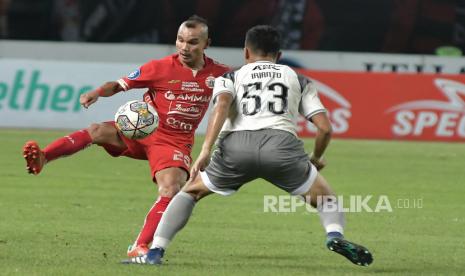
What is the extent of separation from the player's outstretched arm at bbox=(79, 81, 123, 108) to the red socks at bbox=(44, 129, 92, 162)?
1.37ft

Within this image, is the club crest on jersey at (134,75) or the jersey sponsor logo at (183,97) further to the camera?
the jersey sponsor logo at (183,97)

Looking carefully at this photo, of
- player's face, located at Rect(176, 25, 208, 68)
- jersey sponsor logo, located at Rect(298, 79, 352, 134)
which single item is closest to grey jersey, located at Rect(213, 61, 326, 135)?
player's face, located at Rect(176, 25, 208, 68)

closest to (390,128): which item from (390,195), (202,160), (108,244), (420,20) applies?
(420,20)

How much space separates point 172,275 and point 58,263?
3.27 feet

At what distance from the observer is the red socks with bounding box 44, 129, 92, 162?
9.44 metres

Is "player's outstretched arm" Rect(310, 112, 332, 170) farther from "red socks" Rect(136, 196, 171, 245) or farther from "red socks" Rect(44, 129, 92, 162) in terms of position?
"red socks" Rect(44, 129, 92, 162)

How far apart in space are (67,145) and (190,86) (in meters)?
1.09

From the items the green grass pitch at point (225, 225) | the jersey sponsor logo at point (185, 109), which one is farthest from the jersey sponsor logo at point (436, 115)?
the jersey sponsor logo at point (185, 109)

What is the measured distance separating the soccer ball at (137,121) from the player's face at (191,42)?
1.73ft

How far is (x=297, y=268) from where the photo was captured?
8.83m

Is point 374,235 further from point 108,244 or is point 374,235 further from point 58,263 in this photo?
point 58,263

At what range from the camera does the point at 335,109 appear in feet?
78.5

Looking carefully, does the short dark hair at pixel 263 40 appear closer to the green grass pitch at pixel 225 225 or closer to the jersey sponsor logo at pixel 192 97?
the jersey sponsor logo at pixel 192 97

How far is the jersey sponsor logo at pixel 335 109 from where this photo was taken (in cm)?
2392
